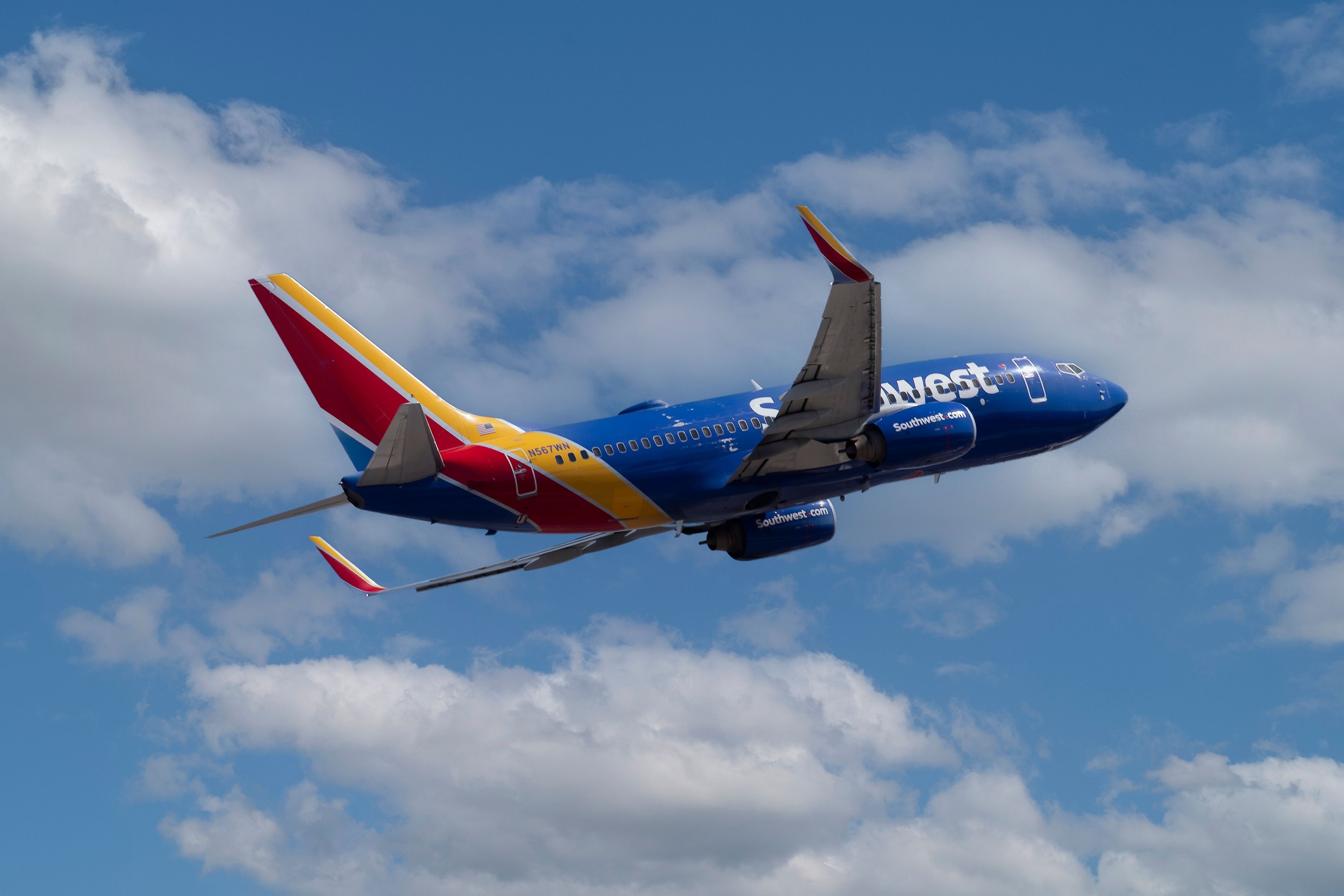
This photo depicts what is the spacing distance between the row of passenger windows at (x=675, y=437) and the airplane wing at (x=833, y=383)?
1.19 m

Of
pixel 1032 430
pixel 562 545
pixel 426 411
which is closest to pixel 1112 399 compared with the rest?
pixel 1032 430

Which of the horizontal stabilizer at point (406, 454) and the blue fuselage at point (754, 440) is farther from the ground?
the blue fuselage at point (754, 440)

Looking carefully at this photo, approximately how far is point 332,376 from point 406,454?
5713mm

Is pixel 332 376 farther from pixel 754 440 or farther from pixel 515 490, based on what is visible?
pixel 754 440

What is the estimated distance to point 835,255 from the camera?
3700 centimetres

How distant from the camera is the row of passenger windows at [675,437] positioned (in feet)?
144

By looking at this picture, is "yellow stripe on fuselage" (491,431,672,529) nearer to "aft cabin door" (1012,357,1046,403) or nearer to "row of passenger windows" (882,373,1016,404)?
"row of passenger windows" (882,373,1016,404)

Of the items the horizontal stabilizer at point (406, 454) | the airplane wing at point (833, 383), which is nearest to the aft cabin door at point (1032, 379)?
the airplane wing at point (833, 383)

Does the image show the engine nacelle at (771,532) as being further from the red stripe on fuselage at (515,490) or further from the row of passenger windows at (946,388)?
the red stripe on fuselage at (515,490)

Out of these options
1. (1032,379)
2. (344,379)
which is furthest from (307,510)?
(1032,379)

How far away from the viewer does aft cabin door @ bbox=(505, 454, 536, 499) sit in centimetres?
4272

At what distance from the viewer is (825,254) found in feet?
121

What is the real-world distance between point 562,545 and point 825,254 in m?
19.1

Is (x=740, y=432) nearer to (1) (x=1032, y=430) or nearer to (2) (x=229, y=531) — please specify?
(1) (x=1032, y=430)
